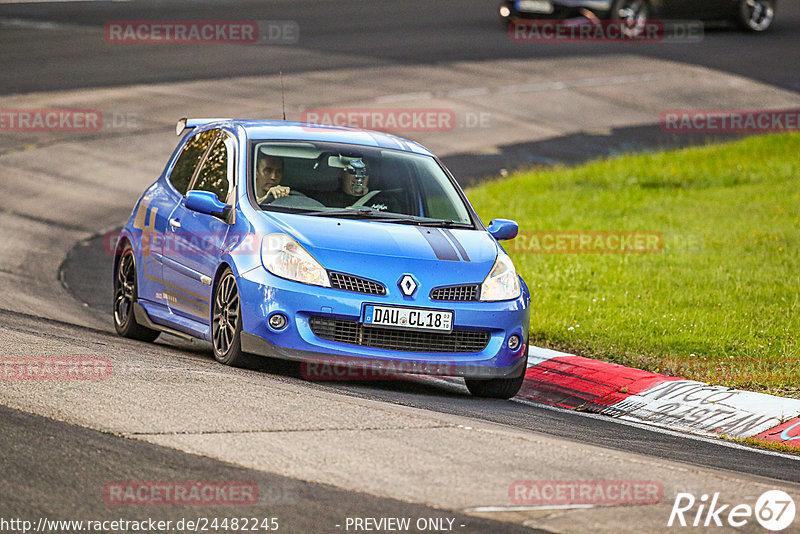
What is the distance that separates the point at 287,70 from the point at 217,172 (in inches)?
643

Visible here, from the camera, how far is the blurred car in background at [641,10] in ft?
95.9

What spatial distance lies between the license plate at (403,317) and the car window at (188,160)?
93.4 inches

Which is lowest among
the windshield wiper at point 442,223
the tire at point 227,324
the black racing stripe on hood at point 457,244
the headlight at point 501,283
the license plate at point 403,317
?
the tire at point 227,324

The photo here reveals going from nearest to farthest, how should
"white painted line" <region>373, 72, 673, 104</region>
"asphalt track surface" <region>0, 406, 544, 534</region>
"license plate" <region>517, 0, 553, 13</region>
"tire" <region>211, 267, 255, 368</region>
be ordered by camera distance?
"asphalt track surface" <region>0, 406, 544, 534</region>, "tire" <region>211, 267, 255, 368</region>, "white painted line" <region>373, 72, 673, 104</region>, "license plate" <region>517, 0, 553, 13</region>

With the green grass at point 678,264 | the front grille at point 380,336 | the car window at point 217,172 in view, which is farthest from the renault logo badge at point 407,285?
the green grass at point 678,264

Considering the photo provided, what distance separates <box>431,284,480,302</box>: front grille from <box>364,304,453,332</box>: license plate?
0.35 feet

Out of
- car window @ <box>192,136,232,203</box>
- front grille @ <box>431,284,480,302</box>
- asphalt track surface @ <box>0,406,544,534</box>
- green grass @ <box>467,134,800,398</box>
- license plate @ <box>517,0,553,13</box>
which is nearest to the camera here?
asphalt track surface @ <box>0,406,544,534</box>

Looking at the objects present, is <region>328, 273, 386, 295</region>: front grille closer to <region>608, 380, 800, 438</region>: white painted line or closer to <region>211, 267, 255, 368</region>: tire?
<region>211, 267, 255, 368</region>: tire

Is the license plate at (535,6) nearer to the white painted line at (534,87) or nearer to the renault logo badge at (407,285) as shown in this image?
the white painted line at (534,87)

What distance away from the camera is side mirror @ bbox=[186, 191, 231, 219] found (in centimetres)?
892

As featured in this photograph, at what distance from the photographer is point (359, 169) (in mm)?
9406

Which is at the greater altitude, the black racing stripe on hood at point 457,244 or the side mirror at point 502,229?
the black racing stripe on hood at point 457,244

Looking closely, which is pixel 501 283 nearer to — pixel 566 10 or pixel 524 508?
pixel 524 508

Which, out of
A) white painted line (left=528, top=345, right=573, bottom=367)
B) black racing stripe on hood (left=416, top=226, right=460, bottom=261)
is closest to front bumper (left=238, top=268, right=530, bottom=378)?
black racing stripe on hood (left=416, top=226, right=460, bottom=261)
